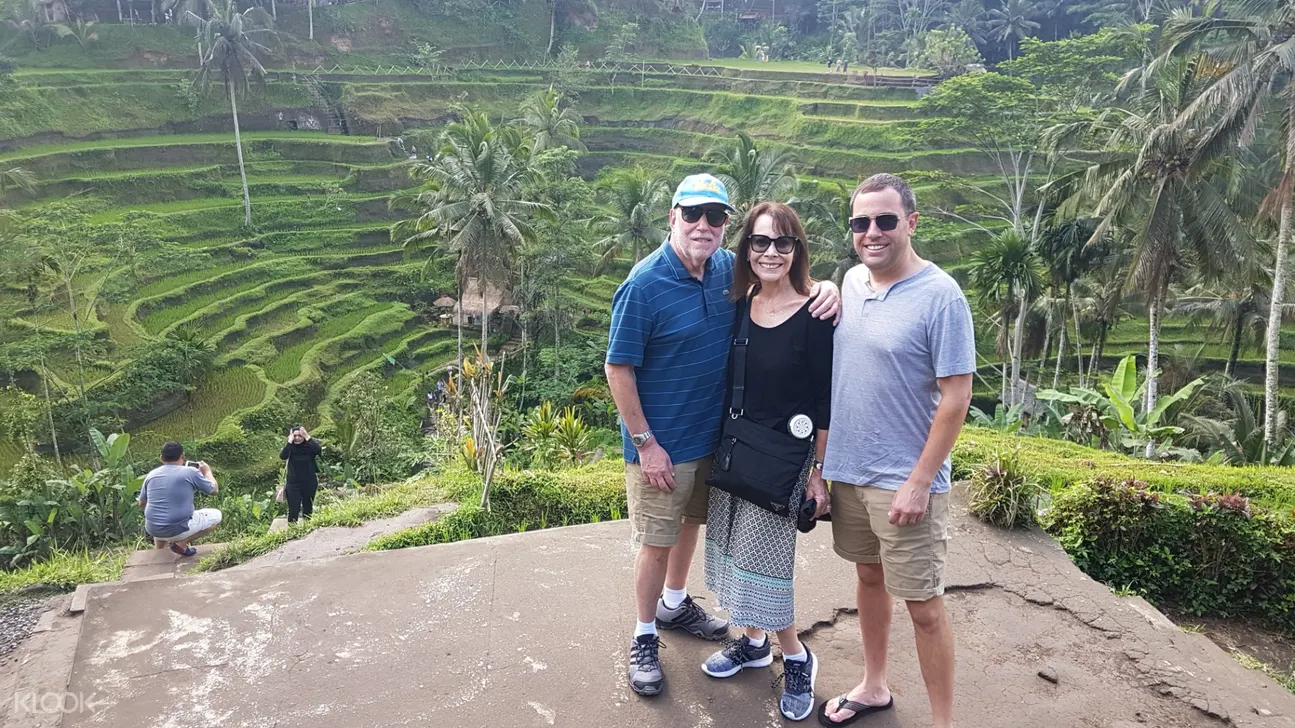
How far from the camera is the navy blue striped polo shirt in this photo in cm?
274

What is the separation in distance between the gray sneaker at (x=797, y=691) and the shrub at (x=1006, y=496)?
1.87m

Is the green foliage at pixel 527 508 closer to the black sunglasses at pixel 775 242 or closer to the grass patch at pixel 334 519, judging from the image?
the grass patch at pixel 334 519

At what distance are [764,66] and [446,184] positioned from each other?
27743mm

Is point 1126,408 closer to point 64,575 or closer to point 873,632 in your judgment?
point 873,632

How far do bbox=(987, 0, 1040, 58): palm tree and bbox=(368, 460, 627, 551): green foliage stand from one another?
1911 inches

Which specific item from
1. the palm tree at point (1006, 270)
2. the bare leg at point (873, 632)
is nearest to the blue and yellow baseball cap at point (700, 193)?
the bare leg at point (873, 632)

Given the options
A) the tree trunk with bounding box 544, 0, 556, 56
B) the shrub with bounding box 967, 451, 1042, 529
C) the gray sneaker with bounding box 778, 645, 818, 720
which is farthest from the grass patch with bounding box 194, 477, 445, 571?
the tree trunk with bounding box 544, 0, 556, 56

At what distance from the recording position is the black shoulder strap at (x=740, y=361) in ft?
8.95

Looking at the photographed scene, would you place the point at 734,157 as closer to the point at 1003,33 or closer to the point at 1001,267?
the point at 1001,267

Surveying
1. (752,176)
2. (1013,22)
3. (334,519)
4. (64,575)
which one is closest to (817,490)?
(334,519)

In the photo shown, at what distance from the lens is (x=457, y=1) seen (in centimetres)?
4188

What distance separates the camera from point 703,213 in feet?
8.86

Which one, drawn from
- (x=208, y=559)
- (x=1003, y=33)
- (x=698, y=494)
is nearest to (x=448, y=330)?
(x=208, y=559)
